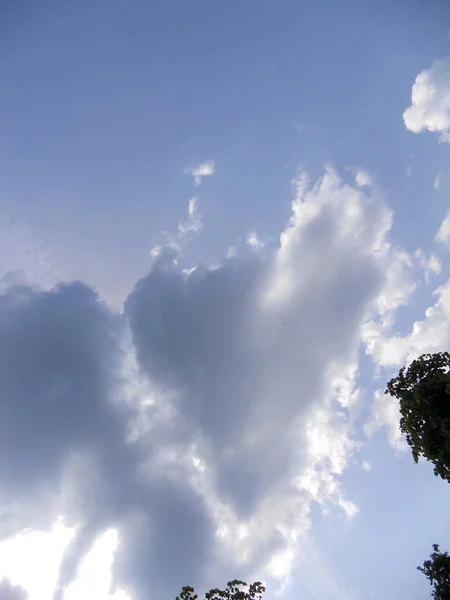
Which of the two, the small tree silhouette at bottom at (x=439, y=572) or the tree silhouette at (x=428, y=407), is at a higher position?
the tree silhouette at (x=428, y=407)

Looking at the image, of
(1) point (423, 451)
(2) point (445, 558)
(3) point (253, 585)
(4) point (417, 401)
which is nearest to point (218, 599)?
(3) point (253, 585)

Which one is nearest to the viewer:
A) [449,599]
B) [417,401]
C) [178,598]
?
[417,401]

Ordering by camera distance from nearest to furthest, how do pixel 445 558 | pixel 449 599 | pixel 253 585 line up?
pixel 253 585
pixel 449 599
pixel 445 558

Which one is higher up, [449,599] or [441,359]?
[441,359]

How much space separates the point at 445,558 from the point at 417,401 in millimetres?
29163

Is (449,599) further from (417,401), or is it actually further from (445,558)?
(417,401)

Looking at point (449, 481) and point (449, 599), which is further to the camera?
point (449, 599)

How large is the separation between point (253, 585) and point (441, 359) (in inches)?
893

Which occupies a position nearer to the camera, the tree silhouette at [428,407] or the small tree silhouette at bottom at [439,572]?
the tree silhouette at [428,407]

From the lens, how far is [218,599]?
25.3 metres

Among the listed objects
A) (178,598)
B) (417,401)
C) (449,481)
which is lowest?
(449,481)

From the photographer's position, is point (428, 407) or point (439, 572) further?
point (439, 572)

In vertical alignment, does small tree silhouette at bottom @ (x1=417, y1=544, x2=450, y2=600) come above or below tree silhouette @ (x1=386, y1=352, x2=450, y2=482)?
below

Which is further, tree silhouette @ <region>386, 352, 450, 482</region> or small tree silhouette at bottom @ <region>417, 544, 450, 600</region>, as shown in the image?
small tree silhouette at bottom @ <region>417, 544, 450, 600</region>
